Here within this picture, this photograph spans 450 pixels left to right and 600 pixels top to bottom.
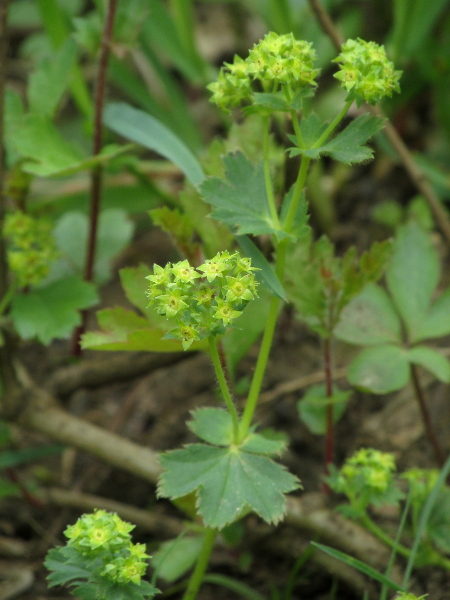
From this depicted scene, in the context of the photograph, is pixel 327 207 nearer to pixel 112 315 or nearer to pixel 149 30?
pixel 149 30

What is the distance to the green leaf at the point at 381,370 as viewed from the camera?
1.72 m

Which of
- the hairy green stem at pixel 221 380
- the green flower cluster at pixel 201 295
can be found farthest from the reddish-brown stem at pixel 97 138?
the green flower cluster at pixel 201 295

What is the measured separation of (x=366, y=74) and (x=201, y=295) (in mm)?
508

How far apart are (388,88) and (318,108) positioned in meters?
1.85

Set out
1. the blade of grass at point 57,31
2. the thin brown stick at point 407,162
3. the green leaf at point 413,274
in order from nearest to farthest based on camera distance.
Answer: the green leaf at point 413,274, the thin brown stick at point 407,162, the blade of grass at point 57,31

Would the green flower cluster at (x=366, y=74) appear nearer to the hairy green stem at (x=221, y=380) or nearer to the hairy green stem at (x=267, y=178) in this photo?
the hairy green stem at (x=267, y=178)

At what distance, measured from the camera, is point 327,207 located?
2.77 m

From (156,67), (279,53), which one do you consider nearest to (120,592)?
(279,53)

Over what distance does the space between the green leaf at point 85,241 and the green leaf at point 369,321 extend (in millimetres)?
786

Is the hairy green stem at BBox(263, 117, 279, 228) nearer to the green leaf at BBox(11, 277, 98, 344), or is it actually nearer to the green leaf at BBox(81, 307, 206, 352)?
the green leaf at BBox(81, 307, 206, 352)

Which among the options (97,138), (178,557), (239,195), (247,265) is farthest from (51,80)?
(178,557)

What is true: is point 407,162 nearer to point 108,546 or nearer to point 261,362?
point 261,362

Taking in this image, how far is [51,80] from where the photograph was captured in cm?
202

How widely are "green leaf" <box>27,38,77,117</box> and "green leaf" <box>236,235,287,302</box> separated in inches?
33.8
